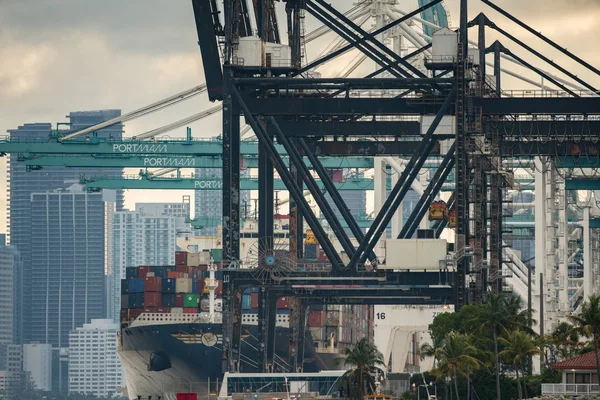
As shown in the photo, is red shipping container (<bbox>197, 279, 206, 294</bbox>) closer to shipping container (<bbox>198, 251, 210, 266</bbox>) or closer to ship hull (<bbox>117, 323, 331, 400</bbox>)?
shipping container (<bbox>198, 251, 210, 266</bbox>)

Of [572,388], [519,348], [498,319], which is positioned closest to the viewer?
[572,388]

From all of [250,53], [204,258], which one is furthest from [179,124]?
[250,53]

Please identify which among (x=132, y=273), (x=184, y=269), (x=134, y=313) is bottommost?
(x=134, y=313)

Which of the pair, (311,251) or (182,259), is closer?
(182,259)

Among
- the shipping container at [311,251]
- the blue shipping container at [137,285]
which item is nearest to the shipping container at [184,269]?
the blue shipping container at [137,285]

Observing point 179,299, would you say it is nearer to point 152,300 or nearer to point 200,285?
point 200,285

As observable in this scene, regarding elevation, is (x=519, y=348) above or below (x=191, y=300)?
below

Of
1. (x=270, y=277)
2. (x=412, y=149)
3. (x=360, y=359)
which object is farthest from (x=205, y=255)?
(x=360, y=359)

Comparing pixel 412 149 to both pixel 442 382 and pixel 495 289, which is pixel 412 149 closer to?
pixel 495 289
